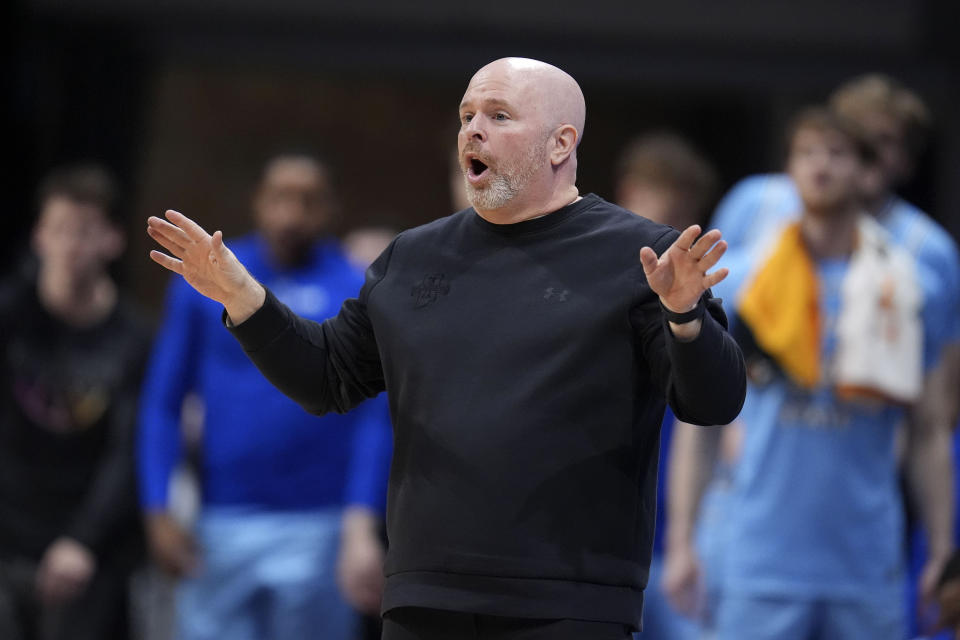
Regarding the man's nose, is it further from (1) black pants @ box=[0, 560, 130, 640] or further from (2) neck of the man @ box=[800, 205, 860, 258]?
(1) black pants @ box=[0, 560, 130, 640]

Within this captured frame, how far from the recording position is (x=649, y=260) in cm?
228

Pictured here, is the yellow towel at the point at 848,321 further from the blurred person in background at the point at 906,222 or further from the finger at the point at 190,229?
the finger at the point at 190,229

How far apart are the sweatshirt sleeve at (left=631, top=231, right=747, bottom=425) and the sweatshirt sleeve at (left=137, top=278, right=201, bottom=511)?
8.20 feet

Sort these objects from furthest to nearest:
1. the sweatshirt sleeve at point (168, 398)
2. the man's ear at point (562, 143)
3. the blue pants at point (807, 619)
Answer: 1. the sweatshirt sleeve at point (168, 398)
2. the blue pants at point (807, 619)
3. the man's ear at point (562, 143)

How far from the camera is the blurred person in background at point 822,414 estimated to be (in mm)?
3902

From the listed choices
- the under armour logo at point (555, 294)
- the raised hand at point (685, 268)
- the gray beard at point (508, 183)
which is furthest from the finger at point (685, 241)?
the gray beard at point (508, 183)

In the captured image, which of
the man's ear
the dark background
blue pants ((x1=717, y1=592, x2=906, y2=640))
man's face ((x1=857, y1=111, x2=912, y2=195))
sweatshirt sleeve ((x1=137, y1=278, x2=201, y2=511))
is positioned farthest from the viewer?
the dark background

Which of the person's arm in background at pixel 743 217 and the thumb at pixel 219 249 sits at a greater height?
the person's arm in background at pixel 743 217

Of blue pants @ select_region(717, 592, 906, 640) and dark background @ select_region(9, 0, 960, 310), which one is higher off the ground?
dark background @ select_region(9, 0, 960, 310)

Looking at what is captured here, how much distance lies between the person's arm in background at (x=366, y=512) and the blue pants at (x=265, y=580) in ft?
0.25

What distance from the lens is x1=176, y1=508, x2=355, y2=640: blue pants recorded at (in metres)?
4.51

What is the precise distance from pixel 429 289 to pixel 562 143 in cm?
33

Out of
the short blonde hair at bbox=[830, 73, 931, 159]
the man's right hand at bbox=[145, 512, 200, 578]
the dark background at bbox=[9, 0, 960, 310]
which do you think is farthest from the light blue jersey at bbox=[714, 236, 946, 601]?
the dark background at bbox=[9, 0, 960, 310]

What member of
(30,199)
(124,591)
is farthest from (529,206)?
(30,199)
